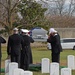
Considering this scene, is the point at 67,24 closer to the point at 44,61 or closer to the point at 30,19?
the point at 30,19

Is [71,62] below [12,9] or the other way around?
below

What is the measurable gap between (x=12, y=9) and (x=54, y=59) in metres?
7.79

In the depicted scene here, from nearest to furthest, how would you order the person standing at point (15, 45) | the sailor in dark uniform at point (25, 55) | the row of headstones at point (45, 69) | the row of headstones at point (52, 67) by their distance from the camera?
the row of headstones at point (45, 69) < the row of headstones at point (52, 67) < the person standing at point (15, 45) < the sailor in dark uniform at point (25, 55)

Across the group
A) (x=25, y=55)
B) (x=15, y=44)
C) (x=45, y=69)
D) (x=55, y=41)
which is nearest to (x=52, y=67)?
(x=45, y=69)

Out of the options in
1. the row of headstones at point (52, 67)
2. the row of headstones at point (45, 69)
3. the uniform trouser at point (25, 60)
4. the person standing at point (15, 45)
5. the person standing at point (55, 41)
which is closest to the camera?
the row of headstones at point (45, 69)

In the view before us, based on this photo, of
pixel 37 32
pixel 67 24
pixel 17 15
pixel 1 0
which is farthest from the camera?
pixel 67 24

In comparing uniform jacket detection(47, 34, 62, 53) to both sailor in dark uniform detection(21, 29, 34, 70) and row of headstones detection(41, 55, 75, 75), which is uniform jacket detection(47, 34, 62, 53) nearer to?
row of headstones detection(41, 55, 75, 75)

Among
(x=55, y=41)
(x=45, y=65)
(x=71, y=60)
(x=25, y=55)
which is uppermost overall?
(x=55, y=41)

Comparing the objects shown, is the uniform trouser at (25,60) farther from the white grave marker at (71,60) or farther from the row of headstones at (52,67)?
the white grave marker at (71,60)

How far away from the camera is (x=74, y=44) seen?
155 feet

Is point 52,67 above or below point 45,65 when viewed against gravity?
above

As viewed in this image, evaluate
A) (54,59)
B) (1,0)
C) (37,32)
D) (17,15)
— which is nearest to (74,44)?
(37,32)

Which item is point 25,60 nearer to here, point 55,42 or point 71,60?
point 55,42

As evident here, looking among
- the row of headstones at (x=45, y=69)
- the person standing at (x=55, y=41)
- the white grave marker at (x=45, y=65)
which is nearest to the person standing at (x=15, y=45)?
the row of headstones at (x=45, y=69)
